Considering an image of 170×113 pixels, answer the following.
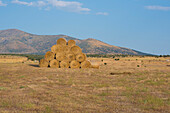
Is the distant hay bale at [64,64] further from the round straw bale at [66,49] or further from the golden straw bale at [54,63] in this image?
the round straw bale at [66,49]

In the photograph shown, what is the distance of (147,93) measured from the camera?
1128 centimetres

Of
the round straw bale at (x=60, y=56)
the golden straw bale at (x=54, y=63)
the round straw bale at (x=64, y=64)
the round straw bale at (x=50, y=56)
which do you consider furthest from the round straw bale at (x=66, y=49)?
the golden straw bale at (x=54, y=63)

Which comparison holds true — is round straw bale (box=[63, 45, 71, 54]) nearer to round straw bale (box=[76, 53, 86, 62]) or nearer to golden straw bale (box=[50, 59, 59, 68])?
round straw bale (box=[76, 53, 86, 62])

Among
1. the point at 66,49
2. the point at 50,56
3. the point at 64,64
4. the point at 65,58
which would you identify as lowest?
the point at 64,64

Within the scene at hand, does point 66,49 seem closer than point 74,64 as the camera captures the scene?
No

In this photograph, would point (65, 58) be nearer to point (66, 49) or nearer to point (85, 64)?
point (66, 49)

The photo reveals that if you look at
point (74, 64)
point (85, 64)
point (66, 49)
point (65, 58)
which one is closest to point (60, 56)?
point (65, 58)

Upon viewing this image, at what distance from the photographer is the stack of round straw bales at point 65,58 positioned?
27.7 metres

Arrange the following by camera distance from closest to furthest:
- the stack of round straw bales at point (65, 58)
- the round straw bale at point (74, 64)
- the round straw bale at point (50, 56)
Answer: the round straw bale at point (74, 64)
the stack of round straw bales at point (65, 58)
the round straw bale at point (50, 56)

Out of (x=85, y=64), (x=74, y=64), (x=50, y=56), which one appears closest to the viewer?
(x=74, y=64)

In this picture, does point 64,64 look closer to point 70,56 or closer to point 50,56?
point 70,56

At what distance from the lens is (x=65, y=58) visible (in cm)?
2780

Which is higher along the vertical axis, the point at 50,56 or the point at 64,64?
the point at 50,56

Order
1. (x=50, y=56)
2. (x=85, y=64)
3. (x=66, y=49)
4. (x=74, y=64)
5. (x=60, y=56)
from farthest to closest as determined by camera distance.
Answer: (x=66, y=49)
(x=50, y=56)
(x=85, y=64)
(x=60, y=56)
(x=74, y=64)
